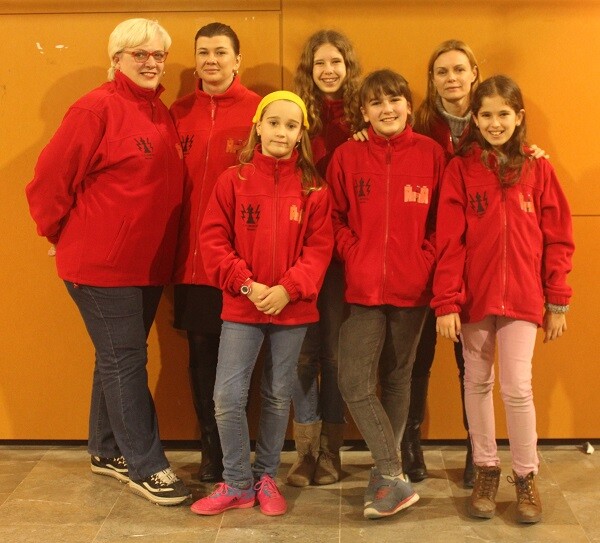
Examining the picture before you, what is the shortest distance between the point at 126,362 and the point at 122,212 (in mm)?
556

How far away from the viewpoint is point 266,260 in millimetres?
3031

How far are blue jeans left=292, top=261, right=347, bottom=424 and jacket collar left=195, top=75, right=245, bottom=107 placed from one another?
738 mm

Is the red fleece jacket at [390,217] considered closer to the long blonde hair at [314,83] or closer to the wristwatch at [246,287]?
the long blonde hair at [314,83]

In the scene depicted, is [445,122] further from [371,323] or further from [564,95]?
[371,323]

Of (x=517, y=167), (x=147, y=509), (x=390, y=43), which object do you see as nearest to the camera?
(x=517, y=167)

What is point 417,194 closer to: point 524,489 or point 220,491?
point 524,489

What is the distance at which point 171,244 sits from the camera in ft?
10.9

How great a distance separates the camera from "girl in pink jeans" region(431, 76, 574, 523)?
9.77 ft

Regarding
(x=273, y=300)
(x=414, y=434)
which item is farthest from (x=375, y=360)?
(x=414, y=434)

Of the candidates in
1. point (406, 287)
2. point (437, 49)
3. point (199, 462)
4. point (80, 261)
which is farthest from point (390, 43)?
point (199, 462)

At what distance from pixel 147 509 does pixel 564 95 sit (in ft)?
7.66

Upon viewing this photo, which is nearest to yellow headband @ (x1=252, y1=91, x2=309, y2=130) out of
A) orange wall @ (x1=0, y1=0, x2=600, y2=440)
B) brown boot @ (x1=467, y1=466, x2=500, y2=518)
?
orange wall @ (x1=0, y1=0, x2=600, y2=440)

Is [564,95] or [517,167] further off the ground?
[564,95]

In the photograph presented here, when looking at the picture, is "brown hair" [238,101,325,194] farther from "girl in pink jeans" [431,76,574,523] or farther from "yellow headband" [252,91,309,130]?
"girl in pink jeans" [431,76,574,523]
